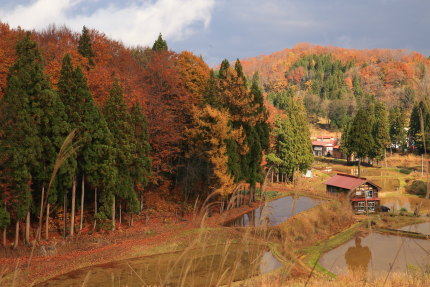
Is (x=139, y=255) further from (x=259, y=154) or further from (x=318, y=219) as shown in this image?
(x=259, y=154)

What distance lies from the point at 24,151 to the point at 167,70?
17.6 m

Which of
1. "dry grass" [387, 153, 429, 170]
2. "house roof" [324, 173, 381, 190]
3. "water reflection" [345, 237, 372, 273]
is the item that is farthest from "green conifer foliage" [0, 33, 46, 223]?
"dry grass" [387, 153, 429, 170]

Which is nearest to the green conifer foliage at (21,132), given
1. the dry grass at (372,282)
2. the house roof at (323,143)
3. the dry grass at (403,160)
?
the dry grass at (372,282)

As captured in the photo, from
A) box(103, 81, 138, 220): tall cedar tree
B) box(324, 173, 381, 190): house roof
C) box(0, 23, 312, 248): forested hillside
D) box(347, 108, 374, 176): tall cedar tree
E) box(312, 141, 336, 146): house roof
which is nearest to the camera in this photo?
box(0, 23, 312, 248): forested hillside

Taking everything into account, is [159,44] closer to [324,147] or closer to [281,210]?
[281,210]

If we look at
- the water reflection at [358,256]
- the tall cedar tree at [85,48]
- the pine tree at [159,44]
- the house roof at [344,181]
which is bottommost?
the water reflection at [358,256]

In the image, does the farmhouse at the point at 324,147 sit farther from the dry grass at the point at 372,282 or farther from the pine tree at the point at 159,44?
the dry grass at the point at 372,282

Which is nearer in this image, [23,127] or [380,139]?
[23,127]

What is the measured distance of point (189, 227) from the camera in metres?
26.1

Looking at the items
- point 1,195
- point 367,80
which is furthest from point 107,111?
point 367,80

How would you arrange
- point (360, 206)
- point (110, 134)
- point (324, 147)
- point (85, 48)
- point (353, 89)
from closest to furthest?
point (110, 134) → point (85, 48) → point (360, 206) → point (324, 147) → point (353, 89)

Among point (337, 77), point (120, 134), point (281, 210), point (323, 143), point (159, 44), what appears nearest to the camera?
point (120, 134)

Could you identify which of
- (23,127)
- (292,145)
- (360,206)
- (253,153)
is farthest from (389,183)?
(23,127)

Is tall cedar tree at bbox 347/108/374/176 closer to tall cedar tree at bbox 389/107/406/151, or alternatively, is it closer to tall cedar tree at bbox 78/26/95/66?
tall cedar tree at bbox 389/107/406/151
